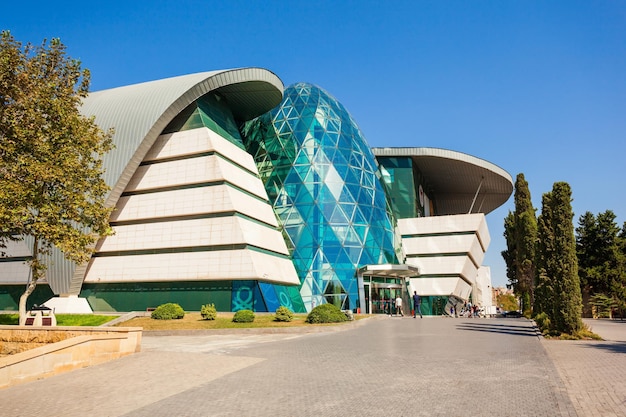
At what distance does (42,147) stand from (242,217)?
53.7 feet

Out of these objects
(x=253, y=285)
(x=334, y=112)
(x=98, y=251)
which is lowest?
(x=253, y=285)

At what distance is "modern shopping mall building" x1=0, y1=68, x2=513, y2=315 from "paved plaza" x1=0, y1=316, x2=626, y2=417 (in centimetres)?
1846

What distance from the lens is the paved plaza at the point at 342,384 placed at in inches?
304

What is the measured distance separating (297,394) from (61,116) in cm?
1745

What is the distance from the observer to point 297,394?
347 inches

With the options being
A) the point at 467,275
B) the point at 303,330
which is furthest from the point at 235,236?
the point at 467,275

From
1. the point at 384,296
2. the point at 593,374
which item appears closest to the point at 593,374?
the point at 593,374

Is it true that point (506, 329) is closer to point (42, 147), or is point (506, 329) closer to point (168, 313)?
point (168, 313)

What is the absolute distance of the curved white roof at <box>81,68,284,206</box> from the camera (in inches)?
1335

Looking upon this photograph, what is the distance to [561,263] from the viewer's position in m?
19.7

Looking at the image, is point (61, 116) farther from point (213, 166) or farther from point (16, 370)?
point (213, 166)

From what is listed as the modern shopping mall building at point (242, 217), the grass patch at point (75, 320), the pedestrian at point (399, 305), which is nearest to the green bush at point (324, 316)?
the modern shopping mall building at point (242, 217)

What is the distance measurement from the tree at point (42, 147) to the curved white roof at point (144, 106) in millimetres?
12000

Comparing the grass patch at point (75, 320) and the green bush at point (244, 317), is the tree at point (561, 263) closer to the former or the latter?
the green bush at point (244, 317)
